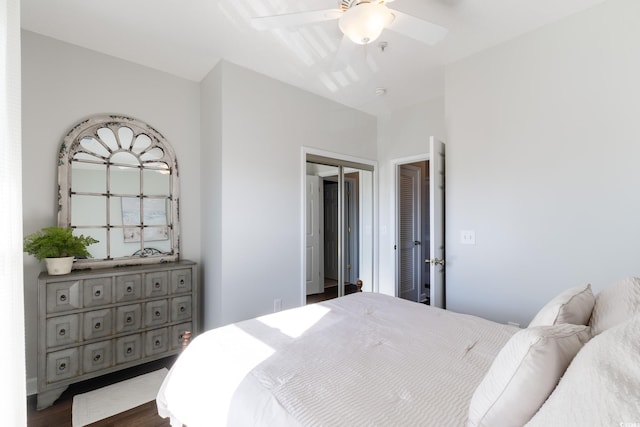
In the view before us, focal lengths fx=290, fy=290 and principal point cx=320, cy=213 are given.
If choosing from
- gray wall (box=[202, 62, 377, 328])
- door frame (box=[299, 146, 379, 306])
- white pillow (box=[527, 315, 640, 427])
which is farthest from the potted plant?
white pillow (box=[527, 315, 640, 427])

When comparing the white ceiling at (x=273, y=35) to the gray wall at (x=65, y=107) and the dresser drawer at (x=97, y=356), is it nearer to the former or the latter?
the gray wall at (x=65, y=107)

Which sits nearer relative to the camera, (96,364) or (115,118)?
(96,364)

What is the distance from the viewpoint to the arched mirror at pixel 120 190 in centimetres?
242

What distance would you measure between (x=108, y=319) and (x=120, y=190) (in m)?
1.11

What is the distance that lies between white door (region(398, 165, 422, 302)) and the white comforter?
2.39 m

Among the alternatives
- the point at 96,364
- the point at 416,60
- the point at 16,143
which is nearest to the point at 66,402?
the point at 96,364

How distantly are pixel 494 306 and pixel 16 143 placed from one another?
295 cm

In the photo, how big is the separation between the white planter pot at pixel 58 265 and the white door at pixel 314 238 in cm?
227

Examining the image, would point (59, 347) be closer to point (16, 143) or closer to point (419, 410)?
point (16, 143)

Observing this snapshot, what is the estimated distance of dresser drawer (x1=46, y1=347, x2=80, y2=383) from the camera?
2.05m

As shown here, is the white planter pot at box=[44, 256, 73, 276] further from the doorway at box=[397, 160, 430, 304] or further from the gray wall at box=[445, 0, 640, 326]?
the doorway at box=[397, 160, 430, 304]

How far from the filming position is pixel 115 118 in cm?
260

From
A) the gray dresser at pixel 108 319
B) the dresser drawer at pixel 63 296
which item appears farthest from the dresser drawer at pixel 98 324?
the dresser drawer at pixel 63 296

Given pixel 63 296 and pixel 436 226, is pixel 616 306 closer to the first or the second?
pixel 436 226
